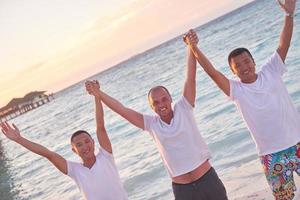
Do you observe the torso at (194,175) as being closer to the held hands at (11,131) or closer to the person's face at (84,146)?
the person's face at (84,146)

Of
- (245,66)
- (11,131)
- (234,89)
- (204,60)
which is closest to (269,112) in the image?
(234,89)

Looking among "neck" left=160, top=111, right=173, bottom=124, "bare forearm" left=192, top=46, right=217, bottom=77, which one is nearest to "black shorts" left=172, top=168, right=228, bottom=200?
"neck" left=160, top=111, right=173, bottom=124

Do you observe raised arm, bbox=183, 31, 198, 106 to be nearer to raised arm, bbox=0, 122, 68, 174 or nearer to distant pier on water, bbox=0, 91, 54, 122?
raised arm, bbox=0, 122, 68, 174

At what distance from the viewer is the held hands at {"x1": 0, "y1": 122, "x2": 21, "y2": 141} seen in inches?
198

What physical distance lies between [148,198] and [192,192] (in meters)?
5.38

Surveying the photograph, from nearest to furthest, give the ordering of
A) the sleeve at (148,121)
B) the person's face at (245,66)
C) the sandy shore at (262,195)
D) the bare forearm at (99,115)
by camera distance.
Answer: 1. the person's face at (245,66)
2. the sleeve at (148,121)
3. the bare forearm at (99,115)
4. the sandy shore at (262,195)

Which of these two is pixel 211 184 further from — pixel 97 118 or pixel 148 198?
pixel 148 198

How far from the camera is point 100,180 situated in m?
4.90

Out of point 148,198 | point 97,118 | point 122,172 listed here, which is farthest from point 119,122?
point 97,118

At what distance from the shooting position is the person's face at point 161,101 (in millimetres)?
4832

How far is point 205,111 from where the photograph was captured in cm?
1623

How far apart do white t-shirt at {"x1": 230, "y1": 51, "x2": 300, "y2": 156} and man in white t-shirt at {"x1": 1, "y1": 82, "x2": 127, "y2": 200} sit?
146 cm

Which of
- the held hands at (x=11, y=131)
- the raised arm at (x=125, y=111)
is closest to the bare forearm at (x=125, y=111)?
the raised arm at (x=125, y=111)

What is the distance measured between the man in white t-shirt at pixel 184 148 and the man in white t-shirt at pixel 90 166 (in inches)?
21.9
